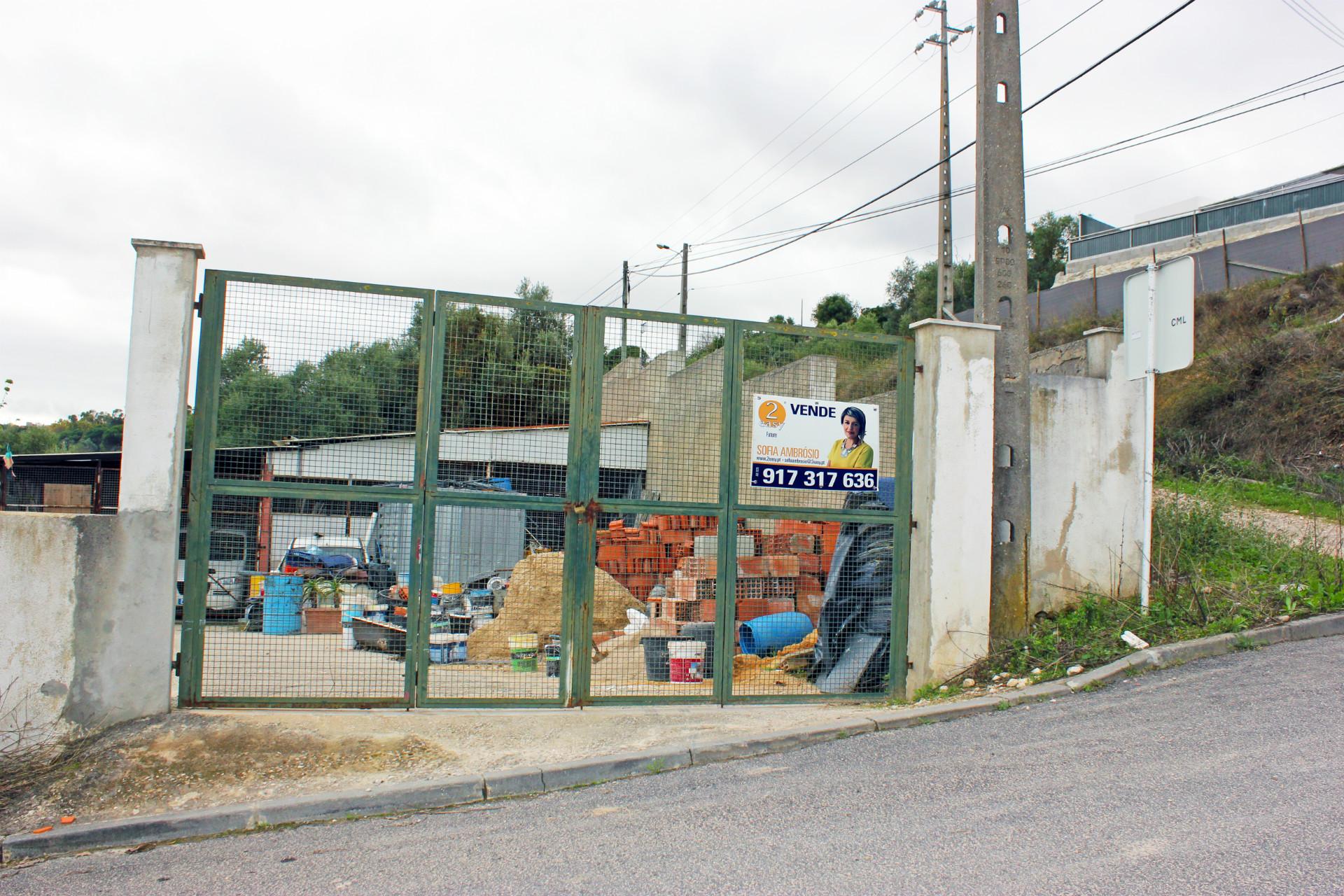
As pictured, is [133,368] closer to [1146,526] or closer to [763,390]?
[763,390]

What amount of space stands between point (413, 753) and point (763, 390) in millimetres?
3461

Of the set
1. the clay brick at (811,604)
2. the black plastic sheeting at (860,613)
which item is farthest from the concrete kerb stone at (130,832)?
the black plastic sheeting at (860,613)

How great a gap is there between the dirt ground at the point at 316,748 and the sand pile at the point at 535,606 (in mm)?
488

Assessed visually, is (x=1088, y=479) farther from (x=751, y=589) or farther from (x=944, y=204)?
(x=944, y=204)

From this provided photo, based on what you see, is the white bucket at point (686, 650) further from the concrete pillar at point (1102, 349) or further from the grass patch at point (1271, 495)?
the grass patch at point (1271, 495)

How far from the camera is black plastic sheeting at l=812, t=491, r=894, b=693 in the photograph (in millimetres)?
7148

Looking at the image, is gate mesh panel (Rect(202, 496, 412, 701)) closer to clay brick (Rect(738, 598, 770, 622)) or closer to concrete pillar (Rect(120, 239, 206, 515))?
concrete pillar (Rect(120, 239, 206, 515))

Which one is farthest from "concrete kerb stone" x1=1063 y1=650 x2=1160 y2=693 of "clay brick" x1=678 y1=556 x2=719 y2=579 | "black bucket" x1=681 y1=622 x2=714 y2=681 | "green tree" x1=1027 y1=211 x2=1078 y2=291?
"green tree" x1=1027 y1=211 x2=1078 y2=291

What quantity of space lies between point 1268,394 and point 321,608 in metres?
17.2

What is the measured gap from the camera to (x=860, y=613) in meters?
7.19

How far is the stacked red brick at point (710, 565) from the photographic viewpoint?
22.2 ft

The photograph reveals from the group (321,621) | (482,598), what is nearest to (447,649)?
(482,598)

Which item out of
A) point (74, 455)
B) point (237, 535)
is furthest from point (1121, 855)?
point (74, 455)

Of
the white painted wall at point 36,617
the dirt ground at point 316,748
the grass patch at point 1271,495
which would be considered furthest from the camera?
the grass patch at point 1271,495
